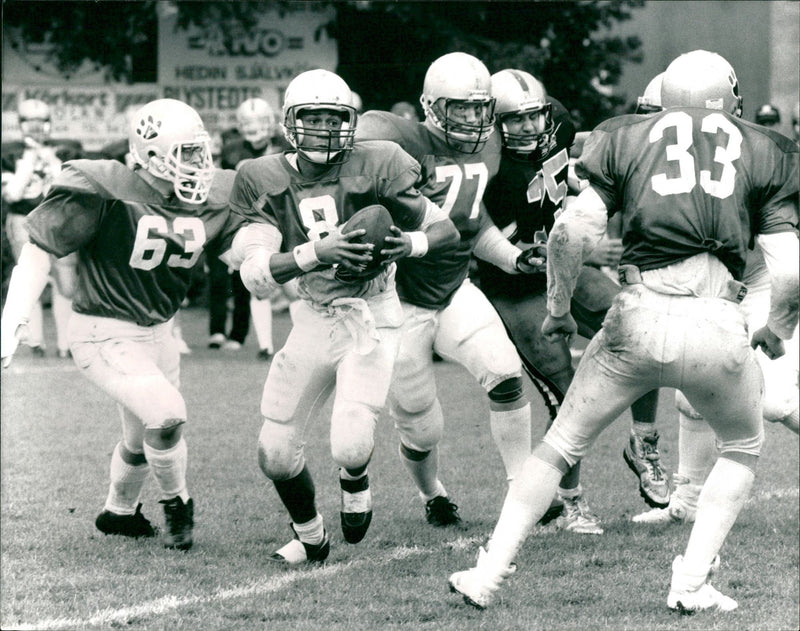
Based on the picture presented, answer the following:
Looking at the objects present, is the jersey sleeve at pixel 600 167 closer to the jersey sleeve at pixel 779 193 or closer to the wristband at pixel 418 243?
the jersey sleeve at pixel 779 193

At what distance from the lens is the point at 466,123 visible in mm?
5070

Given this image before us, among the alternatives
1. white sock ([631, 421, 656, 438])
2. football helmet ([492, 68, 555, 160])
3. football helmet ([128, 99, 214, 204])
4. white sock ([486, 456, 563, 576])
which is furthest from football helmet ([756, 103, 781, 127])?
white sock ([486, 456, 563, 576])

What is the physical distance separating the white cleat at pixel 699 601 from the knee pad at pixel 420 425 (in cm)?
130

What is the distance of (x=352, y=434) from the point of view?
14.7 ft

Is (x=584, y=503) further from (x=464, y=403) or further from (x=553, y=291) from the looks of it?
(x=464, y=403)

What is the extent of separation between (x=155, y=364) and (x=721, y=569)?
2182 millimetres

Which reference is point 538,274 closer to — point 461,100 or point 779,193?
point 461,100

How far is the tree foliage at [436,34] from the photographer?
12.3m

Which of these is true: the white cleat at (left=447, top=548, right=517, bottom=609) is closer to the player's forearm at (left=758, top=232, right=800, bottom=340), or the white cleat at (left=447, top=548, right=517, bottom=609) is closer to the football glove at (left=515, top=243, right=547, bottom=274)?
the player's forearm at (left=758, top=232, right=800, bottom=340)

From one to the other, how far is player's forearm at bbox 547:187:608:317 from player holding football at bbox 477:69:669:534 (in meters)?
1.19

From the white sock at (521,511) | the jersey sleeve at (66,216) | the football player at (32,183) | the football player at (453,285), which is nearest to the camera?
the white sock at (521,511)

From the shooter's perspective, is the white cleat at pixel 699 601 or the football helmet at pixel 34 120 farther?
the football helmet at pixel 34 120

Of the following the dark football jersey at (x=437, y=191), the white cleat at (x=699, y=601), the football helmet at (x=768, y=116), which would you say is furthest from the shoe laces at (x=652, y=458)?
the football helmet at (x=768, y=116)

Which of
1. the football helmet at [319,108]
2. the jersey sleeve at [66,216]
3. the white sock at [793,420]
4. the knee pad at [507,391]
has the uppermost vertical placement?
the football helmet at [319,108]
